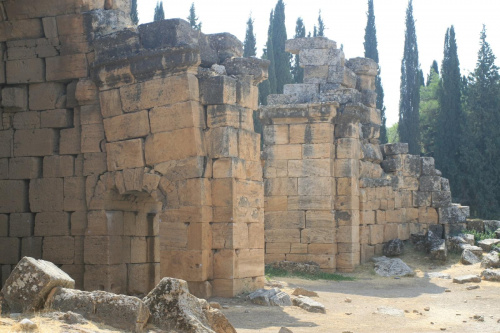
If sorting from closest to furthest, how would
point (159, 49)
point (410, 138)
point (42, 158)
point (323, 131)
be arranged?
point (159, 49), point (42, 158), point (323, 131), point (410, 138)

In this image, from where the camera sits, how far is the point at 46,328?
5.96 meters

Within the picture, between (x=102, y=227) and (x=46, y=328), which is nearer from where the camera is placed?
(x=46, y=328)

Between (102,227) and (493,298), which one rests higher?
(102,227)

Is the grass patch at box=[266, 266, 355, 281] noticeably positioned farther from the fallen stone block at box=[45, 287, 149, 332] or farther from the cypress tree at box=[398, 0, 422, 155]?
the cypress tree at box=[398, 0, 422, 155]

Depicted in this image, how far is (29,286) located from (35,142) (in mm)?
5540

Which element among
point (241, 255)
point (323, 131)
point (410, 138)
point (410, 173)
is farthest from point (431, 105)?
point (241, 255)

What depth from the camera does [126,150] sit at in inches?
439

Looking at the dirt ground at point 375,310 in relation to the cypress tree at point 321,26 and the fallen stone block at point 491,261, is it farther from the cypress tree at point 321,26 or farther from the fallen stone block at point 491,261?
the cypress tree at point 321,26

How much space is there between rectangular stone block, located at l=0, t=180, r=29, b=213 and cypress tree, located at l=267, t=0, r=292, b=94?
20.7 meters

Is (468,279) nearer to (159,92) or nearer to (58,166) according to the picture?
(159,92)

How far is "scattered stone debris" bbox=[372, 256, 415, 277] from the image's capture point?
1609 cm

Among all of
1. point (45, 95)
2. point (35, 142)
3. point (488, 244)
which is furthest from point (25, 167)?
point (488, 244)

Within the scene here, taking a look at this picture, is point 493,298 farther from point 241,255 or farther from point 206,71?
point 206,71

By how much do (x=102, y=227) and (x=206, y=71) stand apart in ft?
9.52
